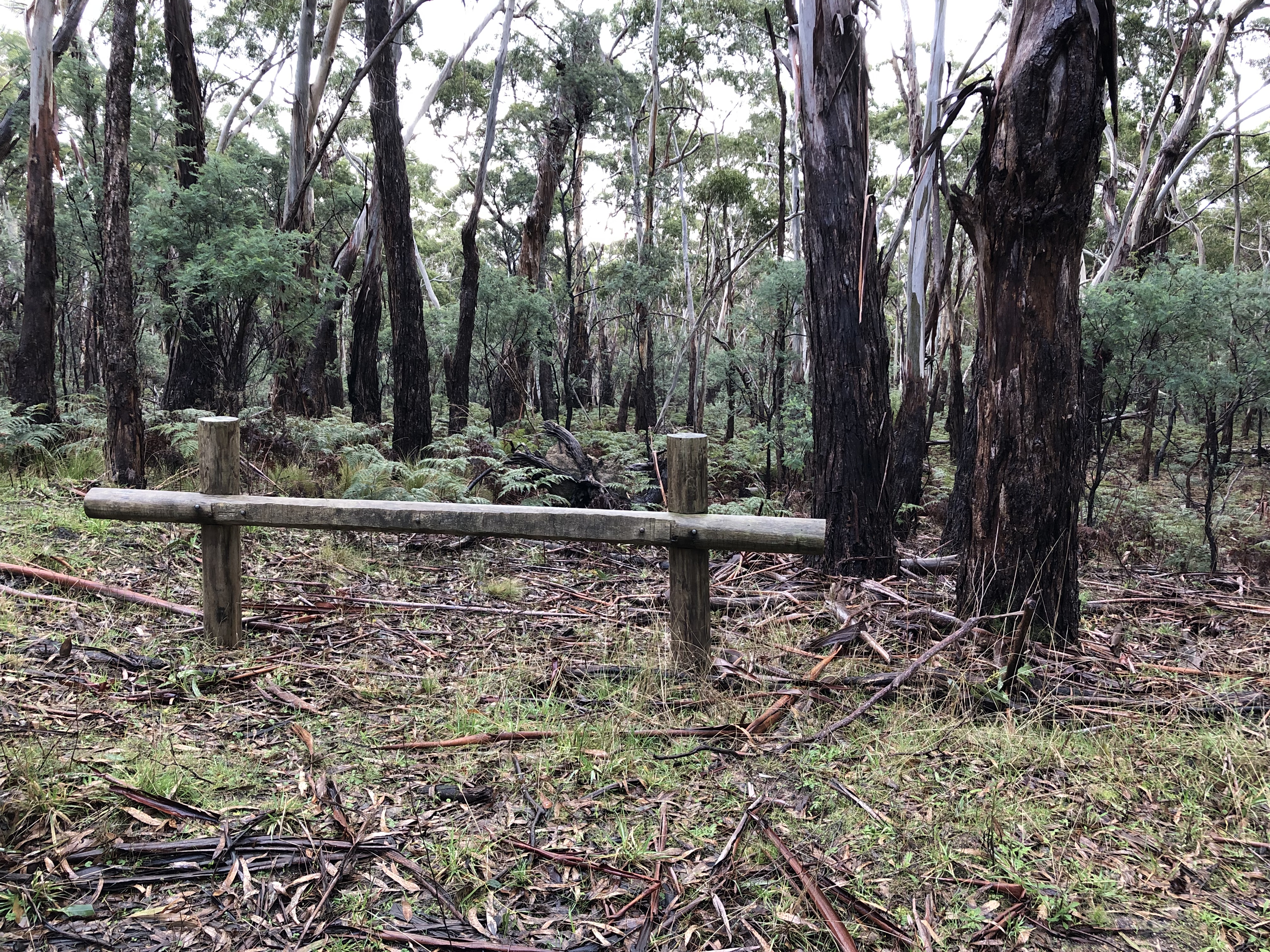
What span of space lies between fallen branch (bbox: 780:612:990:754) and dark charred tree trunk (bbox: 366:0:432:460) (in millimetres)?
7544

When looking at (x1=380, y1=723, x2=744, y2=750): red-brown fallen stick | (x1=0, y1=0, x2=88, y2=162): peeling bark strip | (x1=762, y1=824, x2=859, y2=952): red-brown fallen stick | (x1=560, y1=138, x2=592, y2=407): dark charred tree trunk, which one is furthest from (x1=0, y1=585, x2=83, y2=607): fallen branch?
(x1=560, y1=138, x2=592, y2=407): dark charred tree trunk

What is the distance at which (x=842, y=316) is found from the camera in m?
5.91

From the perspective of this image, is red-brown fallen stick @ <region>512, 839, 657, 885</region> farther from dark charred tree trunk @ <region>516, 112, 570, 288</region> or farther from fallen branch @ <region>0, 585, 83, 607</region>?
dark charred tree trunk @ <region>516, 112, 570, 288</region>

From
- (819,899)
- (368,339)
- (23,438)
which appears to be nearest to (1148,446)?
(368,339)

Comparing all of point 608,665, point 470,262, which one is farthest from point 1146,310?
point 470,262

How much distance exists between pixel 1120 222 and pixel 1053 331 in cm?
1306

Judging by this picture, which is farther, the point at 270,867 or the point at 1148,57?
the point at 1148,57

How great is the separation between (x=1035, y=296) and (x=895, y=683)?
1.97 m

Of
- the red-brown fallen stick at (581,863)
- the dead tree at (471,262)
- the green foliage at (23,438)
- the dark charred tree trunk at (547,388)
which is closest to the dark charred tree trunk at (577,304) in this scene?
the dark charred tree trunk at (547,388)

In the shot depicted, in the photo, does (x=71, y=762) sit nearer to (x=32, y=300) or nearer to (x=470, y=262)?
(x=32, y=300)

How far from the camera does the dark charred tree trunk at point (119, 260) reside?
7.01 metres

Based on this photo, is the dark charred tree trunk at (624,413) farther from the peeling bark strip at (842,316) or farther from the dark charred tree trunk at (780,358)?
the peeling bark strip at (842,316)

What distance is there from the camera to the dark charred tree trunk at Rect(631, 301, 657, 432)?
17875 millimetres

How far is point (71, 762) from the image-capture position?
2.65 metres
